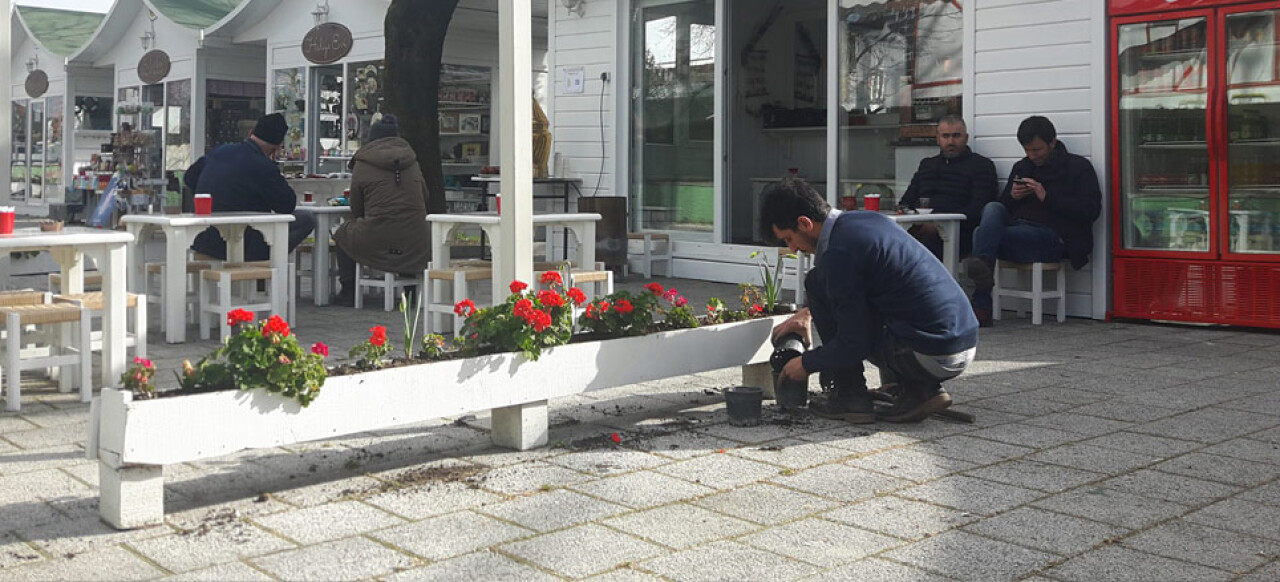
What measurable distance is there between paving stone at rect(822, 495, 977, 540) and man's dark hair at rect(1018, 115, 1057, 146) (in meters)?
5.19

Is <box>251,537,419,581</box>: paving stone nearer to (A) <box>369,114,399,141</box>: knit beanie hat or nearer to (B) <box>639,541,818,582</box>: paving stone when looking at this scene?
(B) <box>639,541,818,582</box>: paving stone

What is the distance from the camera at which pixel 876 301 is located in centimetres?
519

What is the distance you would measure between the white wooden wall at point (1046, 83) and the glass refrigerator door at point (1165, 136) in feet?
0.50

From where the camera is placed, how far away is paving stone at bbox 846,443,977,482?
4484mm

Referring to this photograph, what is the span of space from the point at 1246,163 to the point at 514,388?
5584 millimetres

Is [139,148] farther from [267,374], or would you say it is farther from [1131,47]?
[267,374]

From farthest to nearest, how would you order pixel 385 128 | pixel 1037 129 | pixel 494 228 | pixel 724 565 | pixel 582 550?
pixel 385 128 < pixel 1037 129 < pixel 494 228 < pixel 582 550 < pixel 724 565

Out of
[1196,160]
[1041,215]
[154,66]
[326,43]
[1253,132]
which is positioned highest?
[154,66]

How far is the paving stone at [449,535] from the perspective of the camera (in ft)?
11.7

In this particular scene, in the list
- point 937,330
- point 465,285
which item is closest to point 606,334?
point 937,330

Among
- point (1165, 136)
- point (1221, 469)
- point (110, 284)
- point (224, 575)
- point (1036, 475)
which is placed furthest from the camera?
point (1165, 136)

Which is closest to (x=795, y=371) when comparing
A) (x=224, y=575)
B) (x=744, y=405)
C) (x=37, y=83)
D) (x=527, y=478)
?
(x=744, y=405)

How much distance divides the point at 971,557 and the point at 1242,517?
1.01 meters

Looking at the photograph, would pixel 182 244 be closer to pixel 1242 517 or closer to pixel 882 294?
pixel 882 294
